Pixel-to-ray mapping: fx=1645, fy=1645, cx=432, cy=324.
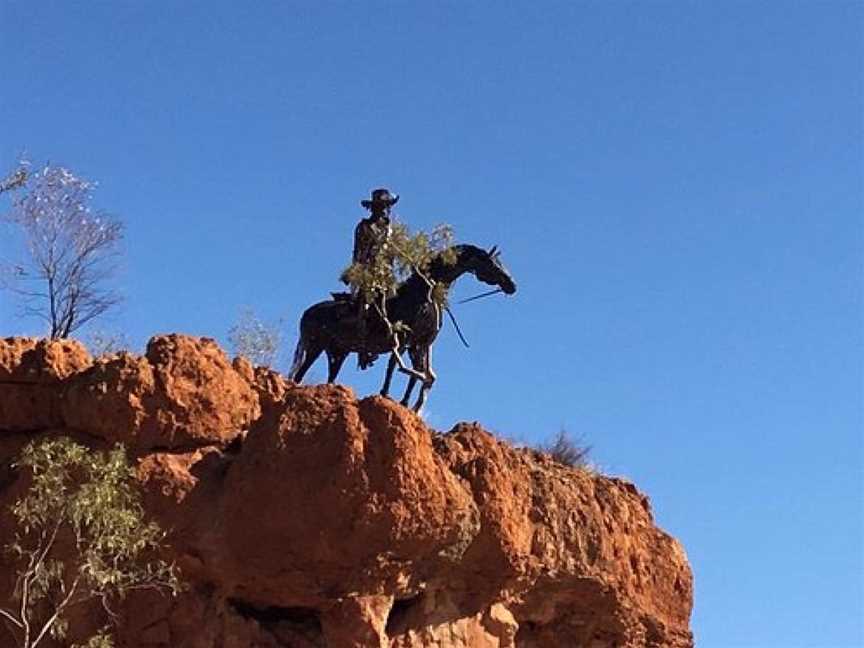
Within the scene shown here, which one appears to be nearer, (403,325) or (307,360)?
(403,325)

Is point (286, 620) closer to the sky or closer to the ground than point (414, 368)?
closer to the ground

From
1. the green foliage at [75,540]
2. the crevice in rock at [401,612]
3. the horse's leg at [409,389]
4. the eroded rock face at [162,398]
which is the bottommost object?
the green foliage at [75,540]

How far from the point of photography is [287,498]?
18.6 m

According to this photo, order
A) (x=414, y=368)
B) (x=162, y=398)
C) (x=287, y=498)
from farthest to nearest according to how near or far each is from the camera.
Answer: (x=414, y=368) → (x=162, y=398) → (x=287, y=498)

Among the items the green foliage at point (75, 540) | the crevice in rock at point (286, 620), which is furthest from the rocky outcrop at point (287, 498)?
the green foliage at point (75, 540)

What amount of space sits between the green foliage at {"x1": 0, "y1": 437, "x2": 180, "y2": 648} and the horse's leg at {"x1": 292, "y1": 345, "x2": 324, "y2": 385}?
21.0 feet

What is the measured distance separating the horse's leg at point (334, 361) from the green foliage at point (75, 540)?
255 inches

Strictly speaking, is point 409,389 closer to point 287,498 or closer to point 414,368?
point 414,368

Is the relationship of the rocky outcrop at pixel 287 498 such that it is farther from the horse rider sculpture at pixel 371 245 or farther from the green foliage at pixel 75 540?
the horse rider sculpture at pixel 371 245

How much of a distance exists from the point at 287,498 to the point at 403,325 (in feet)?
18.5

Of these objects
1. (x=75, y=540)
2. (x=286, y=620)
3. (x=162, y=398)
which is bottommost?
(x=75, y=540)

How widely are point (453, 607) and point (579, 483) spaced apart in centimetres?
311

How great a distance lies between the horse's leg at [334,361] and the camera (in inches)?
987

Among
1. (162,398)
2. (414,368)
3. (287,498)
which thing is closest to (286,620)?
(287,498)
